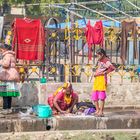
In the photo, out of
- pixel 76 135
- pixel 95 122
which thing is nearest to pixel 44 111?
pixel 76 135

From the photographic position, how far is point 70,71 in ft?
37.5

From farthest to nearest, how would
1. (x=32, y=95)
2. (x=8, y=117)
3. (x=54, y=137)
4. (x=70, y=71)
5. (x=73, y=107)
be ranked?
1. (x=70, y=71)
2. (x=32, y=95)
3. (x=73, y=107)
4. (x=8, y=117)
5. (x=54, y=137)

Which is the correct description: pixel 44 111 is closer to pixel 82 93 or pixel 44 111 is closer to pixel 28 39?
pixel 82 93

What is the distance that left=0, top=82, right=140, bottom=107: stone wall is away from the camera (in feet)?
34.9

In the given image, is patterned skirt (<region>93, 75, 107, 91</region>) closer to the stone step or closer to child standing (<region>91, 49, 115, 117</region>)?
child standing (<region>91, 49, 115, 117</region>)

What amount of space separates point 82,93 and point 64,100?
177 cm

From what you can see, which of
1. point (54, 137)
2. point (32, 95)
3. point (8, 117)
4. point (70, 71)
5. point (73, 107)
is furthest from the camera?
point (70, 71)

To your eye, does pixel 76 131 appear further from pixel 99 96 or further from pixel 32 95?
pixel 32 95

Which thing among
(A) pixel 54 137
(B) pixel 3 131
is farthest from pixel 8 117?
(A) pixel 54 137

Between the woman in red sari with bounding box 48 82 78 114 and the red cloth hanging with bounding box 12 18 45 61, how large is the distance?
2.01 m

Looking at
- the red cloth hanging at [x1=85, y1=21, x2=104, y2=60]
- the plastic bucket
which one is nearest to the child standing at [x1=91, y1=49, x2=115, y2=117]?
the plastic bucket

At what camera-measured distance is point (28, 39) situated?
11086 mm

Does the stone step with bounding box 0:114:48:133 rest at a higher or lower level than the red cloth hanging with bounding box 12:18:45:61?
lower

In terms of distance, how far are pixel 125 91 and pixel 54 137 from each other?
3603mm
